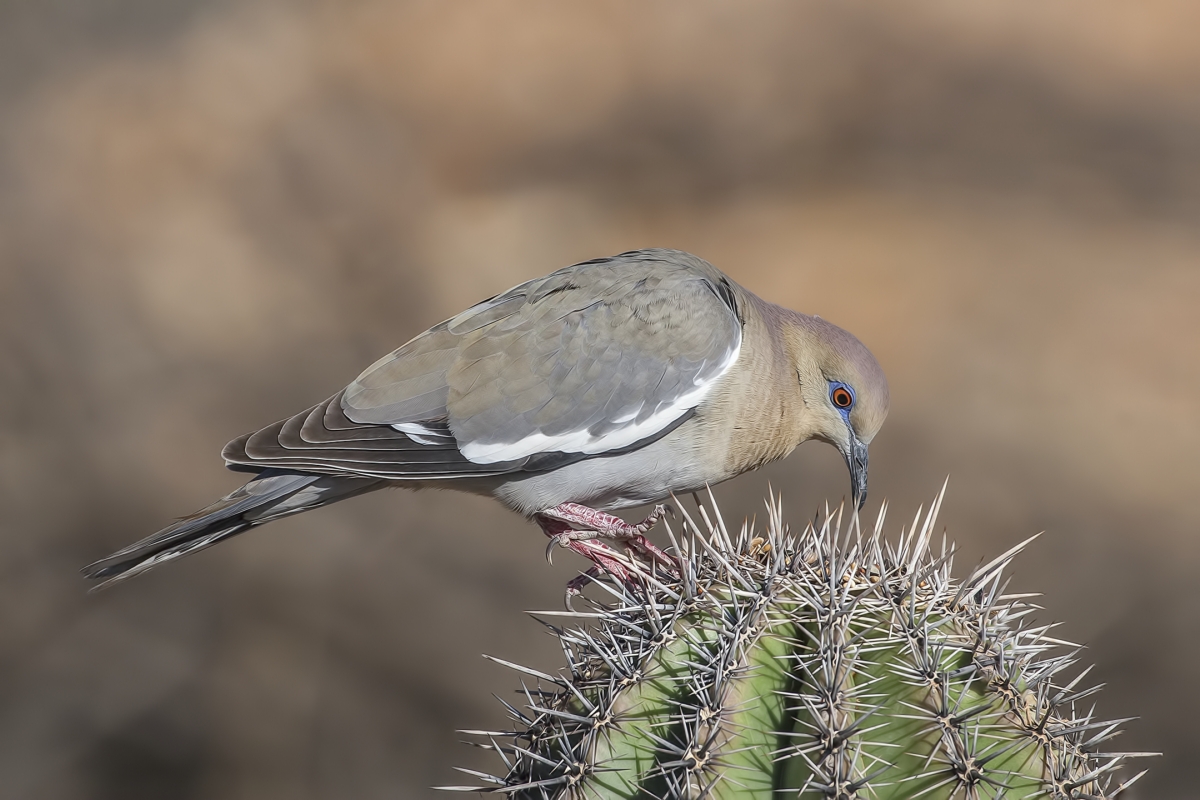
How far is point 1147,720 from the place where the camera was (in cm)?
461

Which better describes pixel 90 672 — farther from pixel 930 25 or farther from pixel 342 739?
pixel 930 25

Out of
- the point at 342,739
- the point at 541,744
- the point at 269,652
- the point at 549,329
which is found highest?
A: the point at 549,329

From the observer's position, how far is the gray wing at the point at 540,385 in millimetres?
2646

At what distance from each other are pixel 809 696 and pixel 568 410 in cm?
144

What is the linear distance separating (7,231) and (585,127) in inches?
145

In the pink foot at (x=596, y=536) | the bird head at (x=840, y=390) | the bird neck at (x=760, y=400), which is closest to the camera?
the pink foot at (x=596, y=536)

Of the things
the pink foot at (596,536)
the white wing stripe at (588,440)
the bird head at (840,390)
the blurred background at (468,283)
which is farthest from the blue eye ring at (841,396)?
the blurred background at (468,283)

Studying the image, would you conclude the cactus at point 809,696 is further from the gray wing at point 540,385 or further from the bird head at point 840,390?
the bird head at point 840,390

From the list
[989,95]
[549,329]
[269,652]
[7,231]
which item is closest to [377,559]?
[269,652]

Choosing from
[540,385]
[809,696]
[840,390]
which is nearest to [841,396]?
[840,390]

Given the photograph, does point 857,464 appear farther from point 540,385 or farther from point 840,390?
point 540,385

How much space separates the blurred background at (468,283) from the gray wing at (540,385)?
2582mm

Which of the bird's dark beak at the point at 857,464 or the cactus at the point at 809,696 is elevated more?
the cactus at the point at 809,696

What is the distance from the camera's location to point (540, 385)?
2777mm
